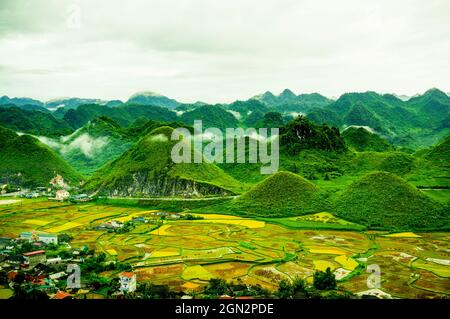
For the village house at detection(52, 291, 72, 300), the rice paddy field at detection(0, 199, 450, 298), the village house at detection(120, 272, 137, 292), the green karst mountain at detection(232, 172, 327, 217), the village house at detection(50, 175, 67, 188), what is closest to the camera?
the village house at detection(52, 291, 72, 300)

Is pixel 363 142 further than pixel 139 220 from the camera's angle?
Yes

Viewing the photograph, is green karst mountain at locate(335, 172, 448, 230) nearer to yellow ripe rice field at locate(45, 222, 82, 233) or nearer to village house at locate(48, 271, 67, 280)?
yellow ripe rice field at locate(45, 222, 82, 233)

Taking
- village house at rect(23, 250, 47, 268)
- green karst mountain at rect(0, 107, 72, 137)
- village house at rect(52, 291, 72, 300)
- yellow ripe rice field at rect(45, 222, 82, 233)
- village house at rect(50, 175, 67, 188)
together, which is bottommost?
yellow ripe rice field at rect(45, 222, 82, 233)

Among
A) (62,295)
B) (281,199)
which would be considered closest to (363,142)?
(281,199)

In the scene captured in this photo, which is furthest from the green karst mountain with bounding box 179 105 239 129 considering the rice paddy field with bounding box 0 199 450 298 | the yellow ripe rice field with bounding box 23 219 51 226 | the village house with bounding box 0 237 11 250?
the village house with bounding box 0 237 11 250

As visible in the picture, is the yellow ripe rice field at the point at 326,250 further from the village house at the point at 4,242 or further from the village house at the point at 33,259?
the village house at the point at 4,242

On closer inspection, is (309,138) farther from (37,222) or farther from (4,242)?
(4,242)
